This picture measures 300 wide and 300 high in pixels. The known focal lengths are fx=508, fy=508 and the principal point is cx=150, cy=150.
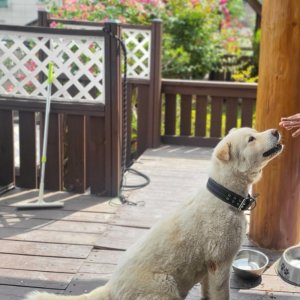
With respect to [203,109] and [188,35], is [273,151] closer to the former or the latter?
[203,109]

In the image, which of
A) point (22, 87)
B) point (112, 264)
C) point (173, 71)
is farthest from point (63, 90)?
point (173, 71)

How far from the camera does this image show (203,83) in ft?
20.9

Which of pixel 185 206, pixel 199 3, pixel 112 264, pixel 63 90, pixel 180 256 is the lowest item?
pixel 112 264

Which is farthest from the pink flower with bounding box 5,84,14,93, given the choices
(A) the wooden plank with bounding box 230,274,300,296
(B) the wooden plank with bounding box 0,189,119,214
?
(A) the wooden plank with bounding box 230,274,300,296

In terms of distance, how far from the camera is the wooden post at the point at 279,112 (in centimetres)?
338

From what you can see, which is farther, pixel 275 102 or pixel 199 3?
pixel 199 3

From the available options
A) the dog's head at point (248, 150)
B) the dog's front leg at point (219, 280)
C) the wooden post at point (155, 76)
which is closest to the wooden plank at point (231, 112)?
the wooden post at point (155, 76)

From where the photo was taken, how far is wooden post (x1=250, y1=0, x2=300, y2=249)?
11.1ft

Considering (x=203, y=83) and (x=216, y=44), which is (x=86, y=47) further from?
(x=216, y=44)

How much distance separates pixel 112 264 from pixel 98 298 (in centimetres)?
96

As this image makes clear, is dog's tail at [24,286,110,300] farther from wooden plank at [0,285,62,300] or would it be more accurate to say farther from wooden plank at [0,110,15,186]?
wooden plank at [0,110,15,186]

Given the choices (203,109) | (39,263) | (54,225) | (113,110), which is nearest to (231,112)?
(203,109)

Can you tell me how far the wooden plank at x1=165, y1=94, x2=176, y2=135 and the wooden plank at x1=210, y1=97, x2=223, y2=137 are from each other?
1.66 feet

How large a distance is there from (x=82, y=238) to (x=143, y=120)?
2.85 m
